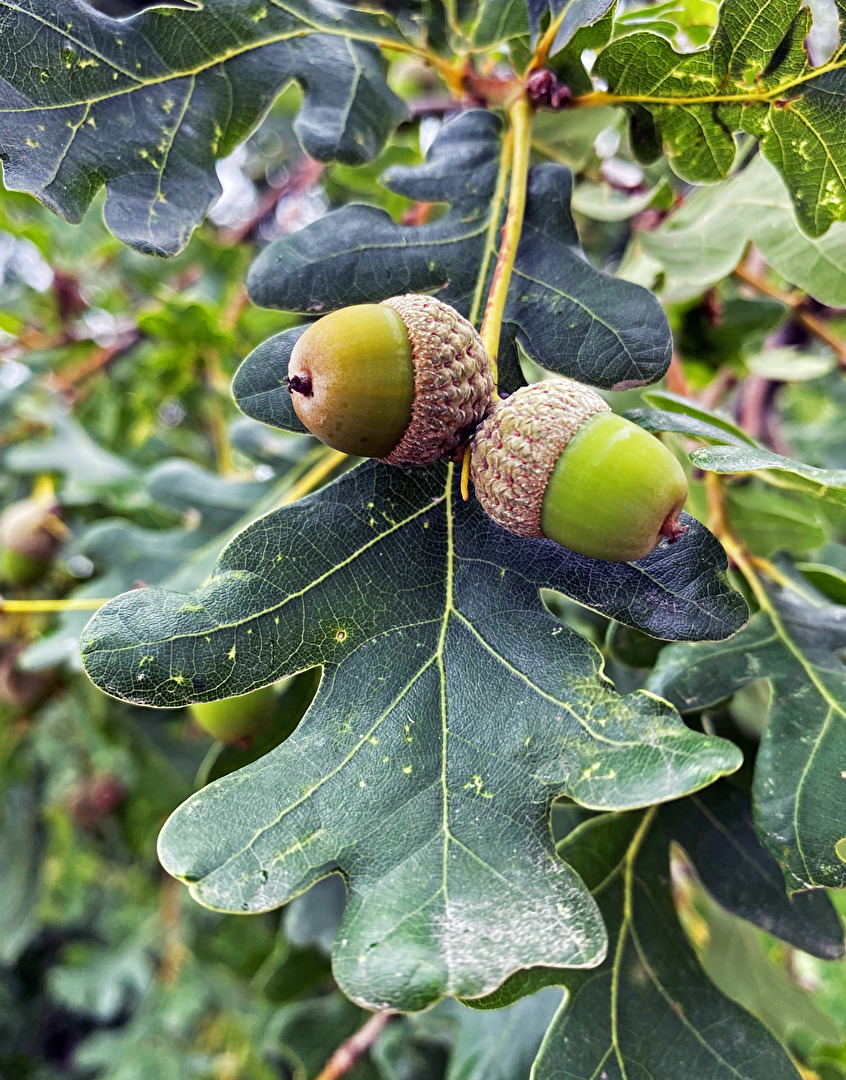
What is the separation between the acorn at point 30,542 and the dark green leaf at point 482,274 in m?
1.11

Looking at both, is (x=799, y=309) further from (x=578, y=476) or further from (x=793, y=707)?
(x=578, y=476)

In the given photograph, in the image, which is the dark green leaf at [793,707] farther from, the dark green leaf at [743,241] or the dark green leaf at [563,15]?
the dark green leaf at [563,15]

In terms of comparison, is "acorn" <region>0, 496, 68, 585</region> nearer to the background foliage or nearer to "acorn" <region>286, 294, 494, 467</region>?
the background foliage

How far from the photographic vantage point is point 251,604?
771 mm

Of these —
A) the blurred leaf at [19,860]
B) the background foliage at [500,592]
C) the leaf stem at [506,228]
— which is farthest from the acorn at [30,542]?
the leaf stem at [506,228]

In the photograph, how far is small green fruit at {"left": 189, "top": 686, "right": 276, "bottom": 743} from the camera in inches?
37.9

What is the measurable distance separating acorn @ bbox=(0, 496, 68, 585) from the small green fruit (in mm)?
962

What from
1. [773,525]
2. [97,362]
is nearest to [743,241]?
[773,525]

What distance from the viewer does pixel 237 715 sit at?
3.17 feet

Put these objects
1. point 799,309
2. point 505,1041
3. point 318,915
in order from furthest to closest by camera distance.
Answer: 1. point 799,309
2. point 318,915
3. point 505,1041

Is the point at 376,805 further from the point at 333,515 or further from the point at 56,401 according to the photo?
the point at 56,401

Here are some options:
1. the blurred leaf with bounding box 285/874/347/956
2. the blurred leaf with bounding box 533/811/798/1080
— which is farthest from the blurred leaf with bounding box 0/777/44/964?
the blurred leaf with bounding box 533/811/798/1080

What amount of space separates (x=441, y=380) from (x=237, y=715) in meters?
0.50

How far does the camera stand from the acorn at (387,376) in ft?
2.19
